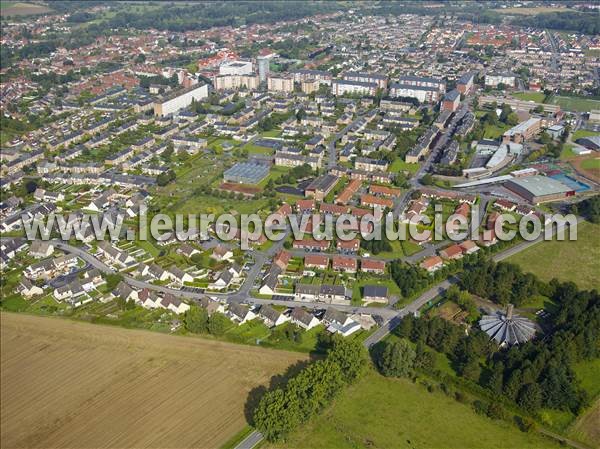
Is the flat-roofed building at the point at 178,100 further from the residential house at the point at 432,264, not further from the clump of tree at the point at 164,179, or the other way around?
the residential house at the point at 432,264

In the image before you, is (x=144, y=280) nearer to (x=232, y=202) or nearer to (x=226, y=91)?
(x=232, y=202)

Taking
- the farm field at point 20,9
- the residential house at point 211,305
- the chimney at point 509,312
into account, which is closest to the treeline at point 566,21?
the chimney at point 509,312

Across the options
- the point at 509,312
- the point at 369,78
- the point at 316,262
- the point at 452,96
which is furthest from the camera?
the point at 369,78

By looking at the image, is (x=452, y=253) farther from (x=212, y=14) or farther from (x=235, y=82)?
(x=212, y=14)

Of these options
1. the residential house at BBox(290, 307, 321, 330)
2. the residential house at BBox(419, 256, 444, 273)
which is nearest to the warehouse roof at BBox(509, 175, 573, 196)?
the residential house at BBox(419, 256, 444, 273)

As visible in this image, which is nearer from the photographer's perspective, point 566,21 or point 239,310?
point 239,310

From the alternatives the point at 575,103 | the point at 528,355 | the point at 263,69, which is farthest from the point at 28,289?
the point at 575,103

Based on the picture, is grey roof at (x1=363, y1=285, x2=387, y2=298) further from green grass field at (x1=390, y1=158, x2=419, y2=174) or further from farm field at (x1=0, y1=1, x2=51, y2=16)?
farm field at (x1=0, y1=1, x2=51, y2=16)
